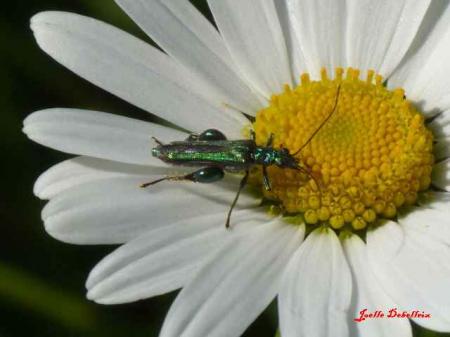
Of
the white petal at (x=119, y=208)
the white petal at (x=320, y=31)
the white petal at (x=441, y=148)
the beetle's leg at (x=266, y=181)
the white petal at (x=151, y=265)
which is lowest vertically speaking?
the white petal at (x=441, y=148)

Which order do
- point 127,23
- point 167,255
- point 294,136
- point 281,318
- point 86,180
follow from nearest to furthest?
1. point 281,318
2. point 167,255
3. point 86,180
4. point 294,136
5. point 127,23

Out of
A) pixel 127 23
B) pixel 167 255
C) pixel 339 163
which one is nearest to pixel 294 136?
pixel 339 163

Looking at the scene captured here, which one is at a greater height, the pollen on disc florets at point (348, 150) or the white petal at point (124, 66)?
the white petal at point (124, 66)

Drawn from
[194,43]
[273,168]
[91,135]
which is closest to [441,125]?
[273,168]

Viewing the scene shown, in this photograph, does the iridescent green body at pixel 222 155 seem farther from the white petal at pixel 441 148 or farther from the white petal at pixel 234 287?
the white petal at pixel 441 148

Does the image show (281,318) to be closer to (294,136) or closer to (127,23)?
(294,136)

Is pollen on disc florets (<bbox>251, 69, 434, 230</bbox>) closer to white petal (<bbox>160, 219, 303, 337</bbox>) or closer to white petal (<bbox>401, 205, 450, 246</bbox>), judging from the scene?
white petal (<bbox>401, 205, 450, 246</bbox>)

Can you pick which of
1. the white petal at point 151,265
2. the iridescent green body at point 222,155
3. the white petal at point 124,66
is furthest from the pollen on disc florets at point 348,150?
the white petal at point 151,265
